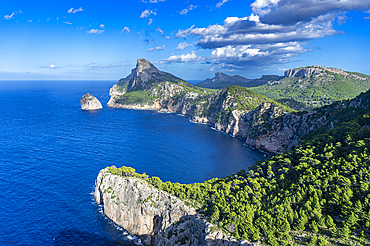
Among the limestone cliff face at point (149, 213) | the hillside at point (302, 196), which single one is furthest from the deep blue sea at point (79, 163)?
the hillside at point (302, 196)

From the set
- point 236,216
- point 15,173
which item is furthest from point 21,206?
point 236,216

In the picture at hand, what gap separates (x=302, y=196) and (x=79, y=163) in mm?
93296

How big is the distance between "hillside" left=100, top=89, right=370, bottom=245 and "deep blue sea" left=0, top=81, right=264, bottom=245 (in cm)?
2716

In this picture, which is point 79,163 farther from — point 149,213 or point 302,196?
point 302,196

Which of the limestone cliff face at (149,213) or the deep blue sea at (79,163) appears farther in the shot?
the deep blue sea at (79,163)

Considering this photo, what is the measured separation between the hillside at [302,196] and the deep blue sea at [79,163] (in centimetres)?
2716

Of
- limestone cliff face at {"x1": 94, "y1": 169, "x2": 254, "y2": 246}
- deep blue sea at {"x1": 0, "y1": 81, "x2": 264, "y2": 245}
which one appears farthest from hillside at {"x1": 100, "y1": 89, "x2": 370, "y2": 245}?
deep blue sea at {"x1": 0, "y1": 81, "x2": 264, "y2": 245}

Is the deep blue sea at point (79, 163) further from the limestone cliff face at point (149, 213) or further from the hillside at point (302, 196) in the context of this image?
the hillside at point (302, 196)

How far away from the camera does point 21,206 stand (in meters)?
68.7

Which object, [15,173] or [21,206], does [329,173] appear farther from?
[15,173]

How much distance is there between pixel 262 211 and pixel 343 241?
15.1m

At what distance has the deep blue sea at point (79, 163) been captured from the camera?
60156mm

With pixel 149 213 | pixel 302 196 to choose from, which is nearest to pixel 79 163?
pixel 149 213

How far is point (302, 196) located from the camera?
4550 centimetres
